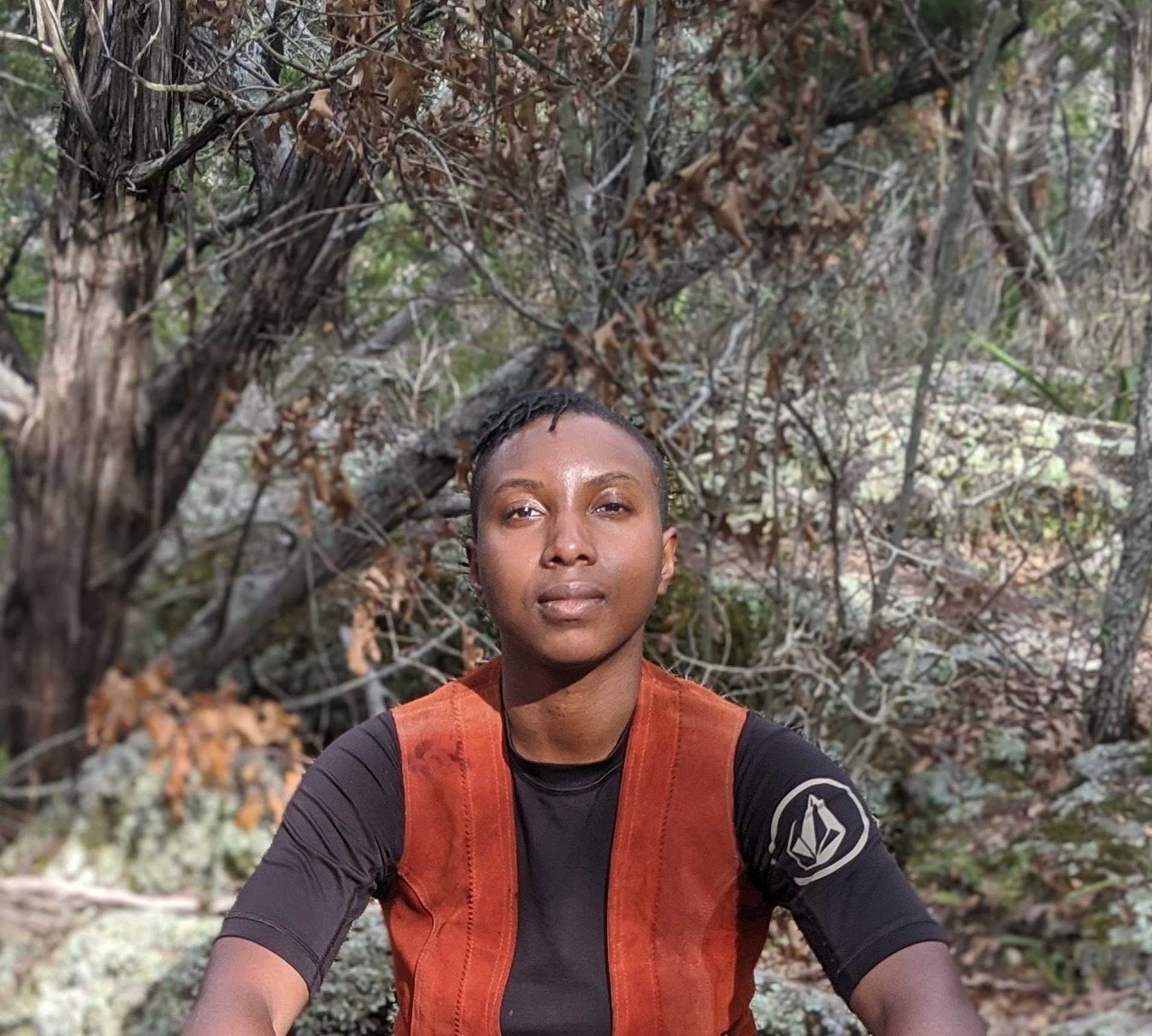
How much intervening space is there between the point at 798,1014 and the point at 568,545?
154cm

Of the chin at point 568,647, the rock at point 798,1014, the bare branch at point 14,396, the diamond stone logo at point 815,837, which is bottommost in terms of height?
the rock at point 798,1014

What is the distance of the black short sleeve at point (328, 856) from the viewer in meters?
1.65

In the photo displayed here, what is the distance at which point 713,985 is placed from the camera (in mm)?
1764

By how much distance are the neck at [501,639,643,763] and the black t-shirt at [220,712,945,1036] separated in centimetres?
2

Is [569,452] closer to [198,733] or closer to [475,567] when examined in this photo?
[475,567]

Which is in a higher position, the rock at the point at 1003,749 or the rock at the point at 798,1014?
the rock at the point at 1003,749

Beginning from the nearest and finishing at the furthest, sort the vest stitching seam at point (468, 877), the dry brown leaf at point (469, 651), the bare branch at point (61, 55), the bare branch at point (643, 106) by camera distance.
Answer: the vest stitching seam at point (468, 877) < the bare branch at point (61, 55) < the bare branch at point (643, 106) < the dry brown leaf at point (469, 651)

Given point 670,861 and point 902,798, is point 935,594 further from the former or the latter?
point 670,861

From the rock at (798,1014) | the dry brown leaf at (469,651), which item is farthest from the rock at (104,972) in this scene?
the rock at (798,1014)

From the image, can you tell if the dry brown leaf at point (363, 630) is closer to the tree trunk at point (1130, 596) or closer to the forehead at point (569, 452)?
the forehead at point (569, 452)

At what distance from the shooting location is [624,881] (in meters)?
1.76

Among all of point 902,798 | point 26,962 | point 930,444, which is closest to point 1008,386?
point 930,444

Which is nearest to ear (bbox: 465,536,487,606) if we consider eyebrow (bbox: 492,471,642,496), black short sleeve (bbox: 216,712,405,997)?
eyebrow (bbox: 492,471,642,496)

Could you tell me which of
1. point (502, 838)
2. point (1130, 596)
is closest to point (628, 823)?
point (502, 838)
